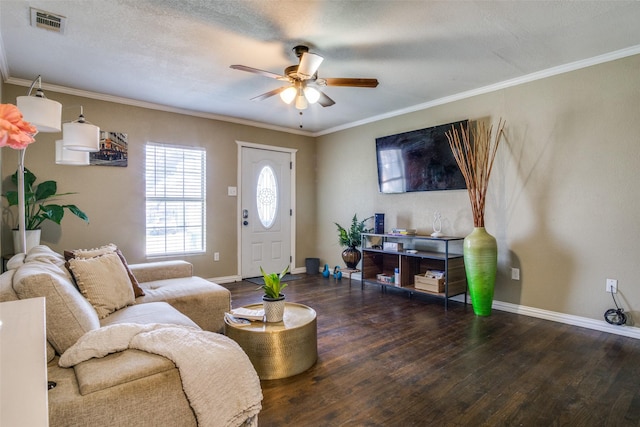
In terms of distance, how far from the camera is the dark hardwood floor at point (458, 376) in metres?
1.82

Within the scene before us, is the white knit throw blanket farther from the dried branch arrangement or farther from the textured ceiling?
the dried branch arrangement

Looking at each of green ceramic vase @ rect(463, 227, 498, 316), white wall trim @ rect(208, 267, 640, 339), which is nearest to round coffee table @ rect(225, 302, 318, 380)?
green ceramic vase @ rect(463, 227, 498, 316)

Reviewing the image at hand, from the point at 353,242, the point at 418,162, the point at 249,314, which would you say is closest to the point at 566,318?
the point at 418,162

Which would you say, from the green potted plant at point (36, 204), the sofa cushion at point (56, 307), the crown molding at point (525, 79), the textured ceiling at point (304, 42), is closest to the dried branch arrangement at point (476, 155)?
the crown molding at point (525, 79)

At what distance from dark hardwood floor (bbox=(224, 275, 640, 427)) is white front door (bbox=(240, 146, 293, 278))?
2.22 metres

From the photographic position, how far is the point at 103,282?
2311 mm

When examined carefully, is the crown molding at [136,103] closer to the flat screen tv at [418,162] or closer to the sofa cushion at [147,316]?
the flat screen tv at [418,162]

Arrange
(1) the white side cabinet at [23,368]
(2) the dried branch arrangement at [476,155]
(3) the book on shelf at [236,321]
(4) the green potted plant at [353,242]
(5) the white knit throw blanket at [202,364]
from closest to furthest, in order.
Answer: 1. (1) the white side cabinet at [23,368]
2. (5) the white knit throw blanket at [202,364]
3. (3) the book on shelf at [236,321]
4. (2) the dried branch arrangement at [476,155]
5. (4) the green potted plant at [353,242]

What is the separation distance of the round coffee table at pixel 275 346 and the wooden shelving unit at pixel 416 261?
2.06 meters

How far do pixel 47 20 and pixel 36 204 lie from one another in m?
2.14

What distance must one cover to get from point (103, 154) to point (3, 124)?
3889 millimetres

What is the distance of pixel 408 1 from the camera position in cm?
225

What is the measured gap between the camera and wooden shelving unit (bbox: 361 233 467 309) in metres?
3.86

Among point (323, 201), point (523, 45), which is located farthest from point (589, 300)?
point (323, 201)
